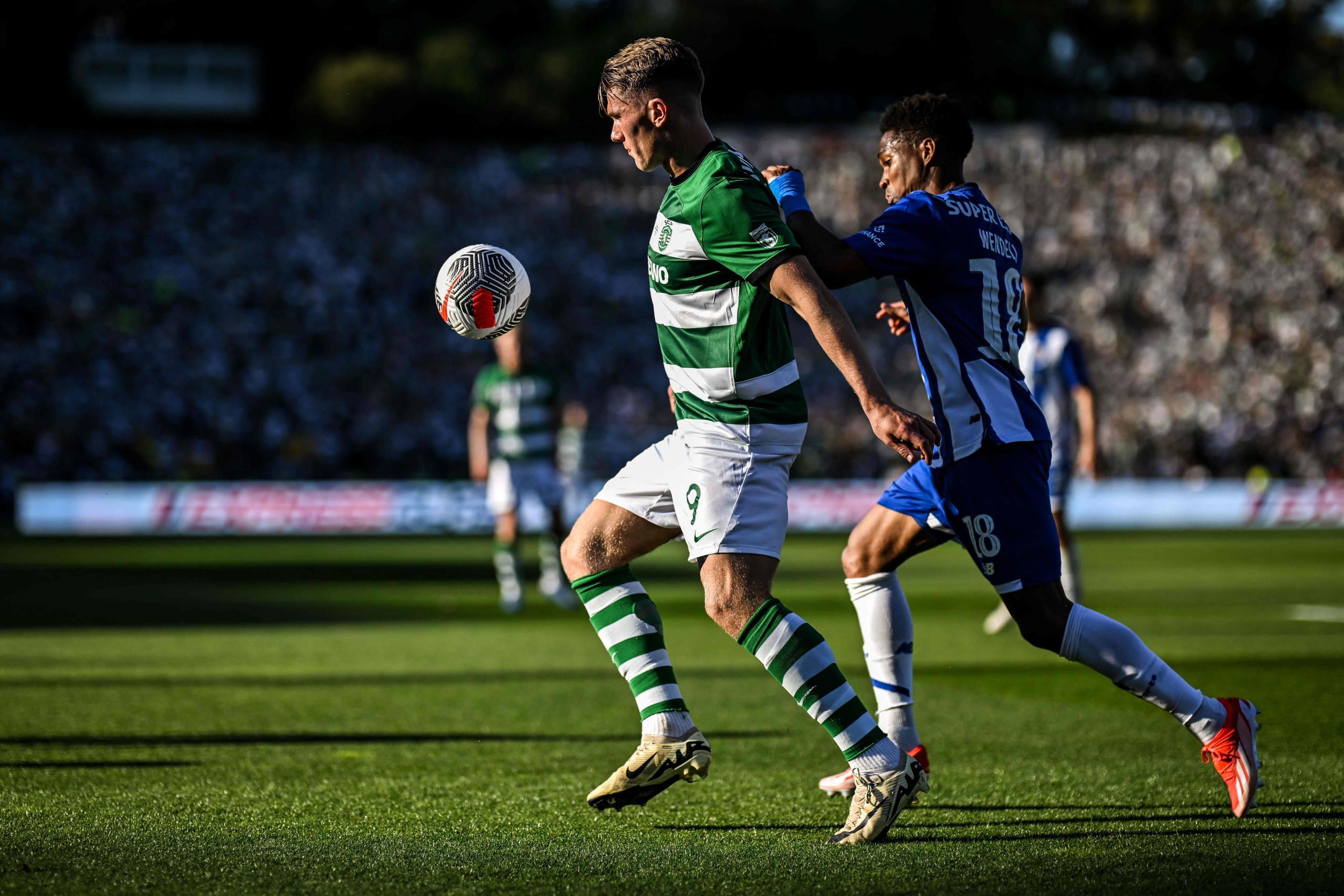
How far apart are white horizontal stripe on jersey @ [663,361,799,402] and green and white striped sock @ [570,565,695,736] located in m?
0.62

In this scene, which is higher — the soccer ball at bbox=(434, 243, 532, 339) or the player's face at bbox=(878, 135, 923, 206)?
the player's face at bbox=(878, 135, 923, 206)

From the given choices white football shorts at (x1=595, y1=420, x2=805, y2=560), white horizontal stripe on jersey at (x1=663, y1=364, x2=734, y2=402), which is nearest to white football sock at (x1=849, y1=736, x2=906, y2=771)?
white football shorts at (x1=595, y1=420, x2=805, y2=560)

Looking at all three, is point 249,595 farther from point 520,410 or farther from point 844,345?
point 844,345

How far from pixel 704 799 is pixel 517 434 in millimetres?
7998

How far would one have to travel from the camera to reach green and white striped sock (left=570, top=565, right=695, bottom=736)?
4445mm

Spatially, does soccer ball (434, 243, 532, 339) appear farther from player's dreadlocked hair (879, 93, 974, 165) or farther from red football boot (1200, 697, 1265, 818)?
red football boot (1200, 697, 1265, 818)

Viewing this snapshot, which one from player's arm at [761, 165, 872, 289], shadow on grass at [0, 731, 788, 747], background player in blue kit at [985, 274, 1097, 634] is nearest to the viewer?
player's arm at [761, 165, 872, 289]

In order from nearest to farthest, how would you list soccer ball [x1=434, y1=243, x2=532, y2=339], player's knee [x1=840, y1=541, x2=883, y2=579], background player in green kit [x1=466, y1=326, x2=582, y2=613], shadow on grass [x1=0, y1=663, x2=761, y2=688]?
soccer ball [x1=434, y1=243, x2=532, y2=339]
player's knee [x1=840, y1=541, x2=883, y2=579]
shadow on grass [x1=0, y1=663, x2=761, y2=688]
background player in green kit [x1=466, y1=326, x2=582, y2=613]

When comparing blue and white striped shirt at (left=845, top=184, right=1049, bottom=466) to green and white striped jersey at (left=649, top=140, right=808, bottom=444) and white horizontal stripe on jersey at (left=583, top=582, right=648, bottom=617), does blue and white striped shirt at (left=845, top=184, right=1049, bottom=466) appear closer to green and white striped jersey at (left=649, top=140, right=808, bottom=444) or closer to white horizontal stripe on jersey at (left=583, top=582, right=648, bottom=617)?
green and white striped jersey at (left=649, top=140, right=808, bottom=444)

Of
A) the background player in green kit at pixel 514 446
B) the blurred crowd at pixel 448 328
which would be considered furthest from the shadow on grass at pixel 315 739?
the blurred crowd at pixel 448 328

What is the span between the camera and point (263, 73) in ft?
177

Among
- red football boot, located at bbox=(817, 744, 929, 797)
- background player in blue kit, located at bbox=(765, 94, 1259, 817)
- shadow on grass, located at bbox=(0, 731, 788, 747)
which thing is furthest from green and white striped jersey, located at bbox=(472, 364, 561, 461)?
background player in blue kit, located at bbox=(765, 94, 1259, 817)

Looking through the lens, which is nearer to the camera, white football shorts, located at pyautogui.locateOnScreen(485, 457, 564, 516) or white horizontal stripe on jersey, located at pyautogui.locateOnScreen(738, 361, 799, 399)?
white horizontal stripe on jersey, located at pyautogui.locateOnScreen(738, 361, 799, 399)

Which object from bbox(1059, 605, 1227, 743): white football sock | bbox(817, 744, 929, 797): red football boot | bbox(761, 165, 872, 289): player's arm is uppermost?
bbox(761, 165, 872, 289): player's arm
